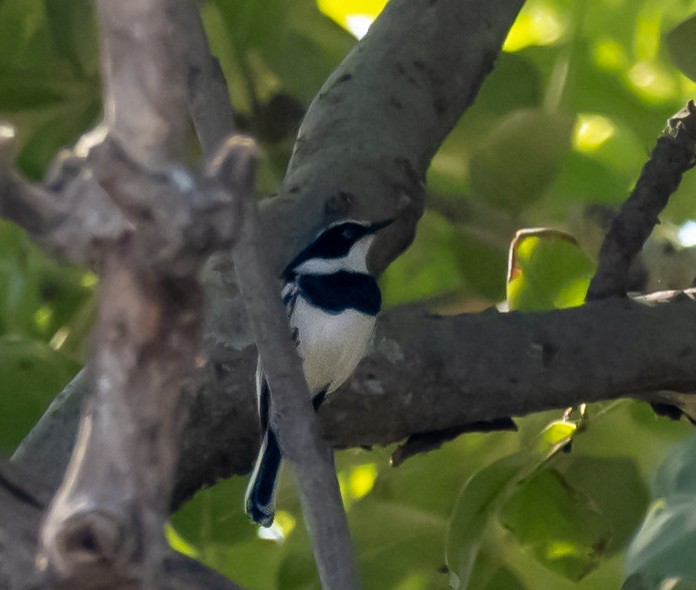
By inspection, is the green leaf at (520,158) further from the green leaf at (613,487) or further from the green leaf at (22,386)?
the green leaf at (22,386)

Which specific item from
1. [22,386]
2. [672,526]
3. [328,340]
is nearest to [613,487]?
[328,340]

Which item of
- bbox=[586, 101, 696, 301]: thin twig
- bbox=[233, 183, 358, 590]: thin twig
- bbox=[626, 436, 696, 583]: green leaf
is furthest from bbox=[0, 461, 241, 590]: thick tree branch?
bbox=[586, 101, 696, 301]: thin twig

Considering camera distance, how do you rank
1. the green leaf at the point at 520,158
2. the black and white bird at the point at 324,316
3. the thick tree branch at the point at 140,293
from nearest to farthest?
the thick tree branch at the point at 140,293 → the black and white bird at the point at 324,316 → the green leaf at the point at 520,158

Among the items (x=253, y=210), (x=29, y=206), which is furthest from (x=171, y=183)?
(x=253, y=210)

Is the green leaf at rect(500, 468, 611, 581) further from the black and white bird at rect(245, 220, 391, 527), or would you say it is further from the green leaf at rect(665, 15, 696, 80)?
the green leaf at rect(665, 15, 696, 80)

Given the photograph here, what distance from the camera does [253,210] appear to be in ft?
2.37

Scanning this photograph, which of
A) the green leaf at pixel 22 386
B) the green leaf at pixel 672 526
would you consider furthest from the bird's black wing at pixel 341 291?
the green leaf at pixel 672 526

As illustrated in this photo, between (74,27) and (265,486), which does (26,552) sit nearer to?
(265,486)

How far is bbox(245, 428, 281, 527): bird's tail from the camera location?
1.28m

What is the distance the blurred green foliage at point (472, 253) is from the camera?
132 centimetres

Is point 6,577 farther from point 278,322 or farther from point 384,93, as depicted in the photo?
point 384,93

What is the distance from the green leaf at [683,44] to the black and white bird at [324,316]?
34cm

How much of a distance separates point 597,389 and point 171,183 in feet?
2.89

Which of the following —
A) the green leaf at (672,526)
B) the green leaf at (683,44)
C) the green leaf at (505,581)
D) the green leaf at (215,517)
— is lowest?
the green leaf at (505,581)
